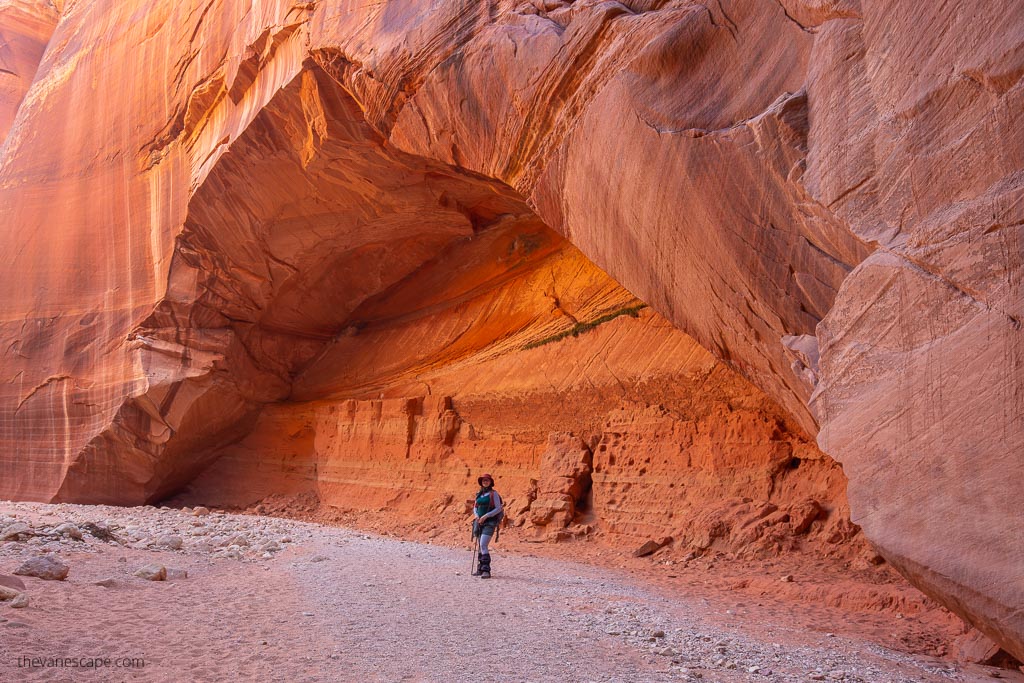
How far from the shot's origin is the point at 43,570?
13.5 ft

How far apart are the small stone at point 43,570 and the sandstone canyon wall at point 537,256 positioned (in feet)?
15.0

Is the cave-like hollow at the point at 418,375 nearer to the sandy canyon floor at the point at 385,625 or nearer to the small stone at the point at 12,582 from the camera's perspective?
the sandy canyon floor at the point at 385,625

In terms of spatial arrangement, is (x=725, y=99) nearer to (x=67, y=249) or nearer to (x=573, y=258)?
(x=573, y=258)

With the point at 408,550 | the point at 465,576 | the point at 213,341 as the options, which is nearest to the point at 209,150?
the point at 213,341

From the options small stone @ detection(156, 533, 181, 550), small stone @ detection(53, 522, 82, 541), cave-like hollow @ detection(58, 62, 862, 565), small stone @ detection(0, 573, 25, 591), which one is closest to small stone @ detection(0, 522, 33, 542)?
small stone @ detection(53, 522, 82, 541)

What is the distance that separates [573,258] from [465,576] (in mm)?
6114

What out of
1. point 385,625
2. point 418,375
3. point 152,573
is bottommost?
point 385,625

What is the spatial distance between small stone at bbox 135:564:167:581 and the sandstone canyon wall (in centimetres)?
431

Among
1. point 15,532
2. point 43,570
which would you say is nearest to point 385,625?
point 43,570

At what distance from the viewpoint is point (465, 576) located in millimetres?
5852

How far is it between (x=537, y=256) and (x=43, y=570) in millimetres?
8575

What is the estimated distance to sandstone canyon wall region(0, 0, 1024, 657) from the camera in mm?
3336

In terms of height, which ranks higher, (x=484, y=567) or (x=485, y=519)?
(x=485, y=519)

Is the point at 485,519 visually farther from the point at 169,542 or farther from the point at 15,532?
the point at 15,532
